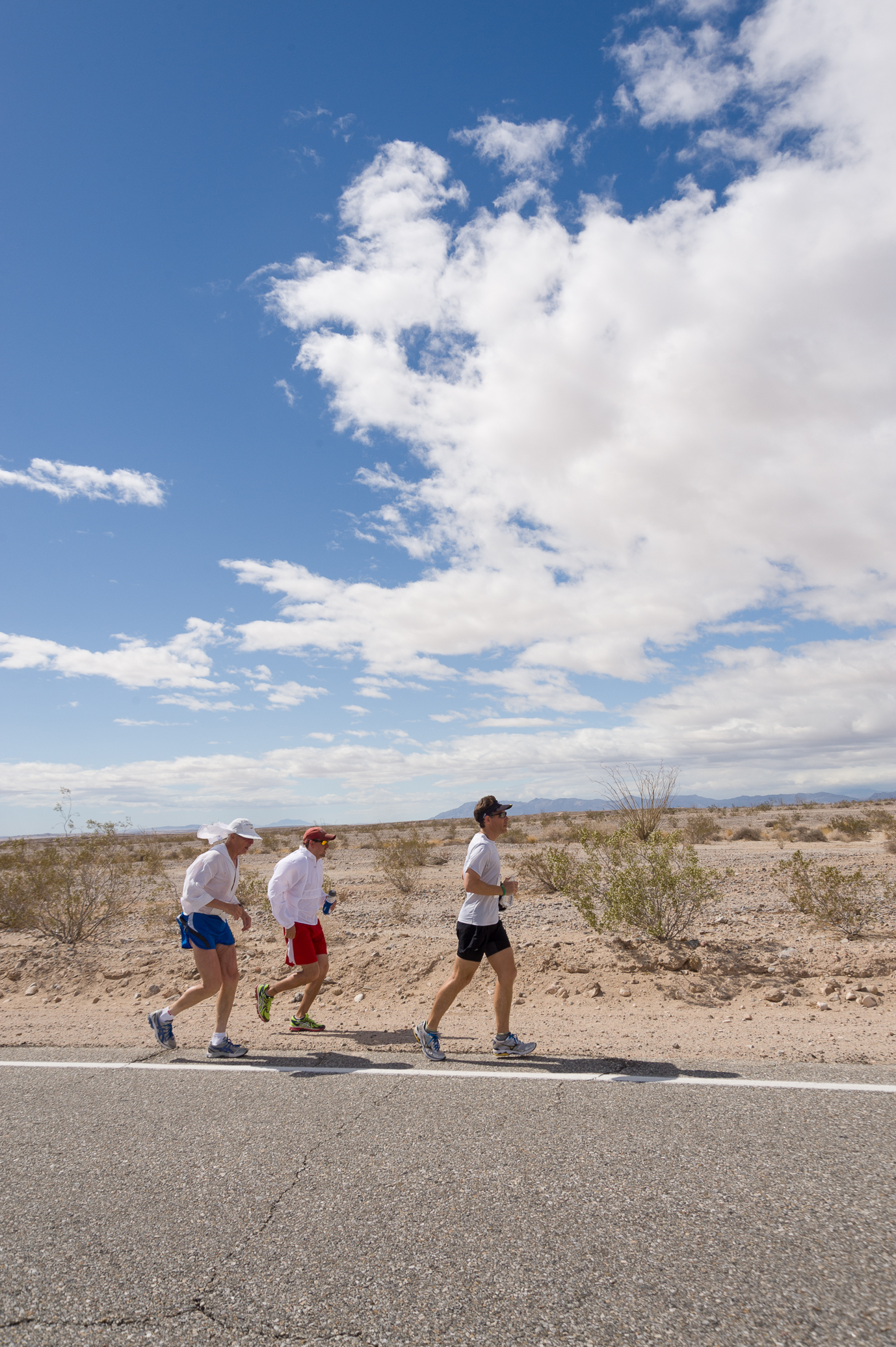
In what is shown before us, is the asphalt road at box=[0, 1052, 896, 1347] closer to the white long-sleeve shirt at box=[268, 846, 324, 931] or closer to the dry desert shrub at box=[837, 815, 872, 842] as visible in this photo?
the white long-sleeve shirt at box=[268, 846, 324, 931]

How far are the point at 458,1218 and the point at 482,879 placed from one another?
263cm

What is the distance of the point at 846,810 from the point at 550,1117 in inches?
2325

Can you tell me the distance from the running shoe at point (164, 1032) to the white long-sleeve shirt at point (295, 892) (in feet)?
3.89

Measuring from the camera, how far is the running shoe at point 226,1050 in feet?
18.9

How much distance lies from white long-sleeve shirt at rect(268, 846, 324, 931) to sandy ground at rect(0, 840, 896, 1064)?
1.00 meters

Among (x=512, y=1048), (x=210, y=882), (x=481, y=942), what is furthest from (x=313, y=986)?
(x=512, y=1048)

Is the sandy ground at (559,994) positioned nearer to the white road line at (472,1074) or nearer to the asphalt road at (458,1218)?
the white road line at (472,1074)

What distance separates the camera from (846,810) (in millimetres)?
55031

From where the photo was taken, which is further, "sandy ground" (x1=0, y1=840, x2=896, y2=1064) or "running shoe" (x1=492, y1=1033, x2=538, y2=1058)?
"sandy ground" (x1=0, y1=840, x2=896, y2=1064)

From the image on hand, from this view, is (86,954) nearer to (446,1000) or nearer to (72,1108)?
(72,1108)

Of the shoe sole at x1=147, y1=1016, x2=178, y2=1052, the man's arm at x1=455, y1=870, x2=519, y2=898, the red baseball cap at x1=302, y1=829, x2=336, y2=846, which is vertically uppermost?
the red baseball cap at x1=302, y1=829, x2=336, y2=846

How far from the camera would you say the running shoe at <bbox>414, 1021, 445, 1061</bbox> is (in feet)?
17.9

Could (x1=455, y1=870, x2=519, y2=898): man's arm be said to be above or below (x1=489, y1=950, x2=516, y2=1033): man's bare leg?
above

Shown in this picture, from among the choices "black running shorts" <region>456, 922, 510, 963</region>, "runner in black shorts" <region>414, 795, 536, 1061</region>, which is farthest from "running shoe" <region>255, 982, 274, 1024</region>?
"black running shorts" <region>456, 922, 510, 963</region>
